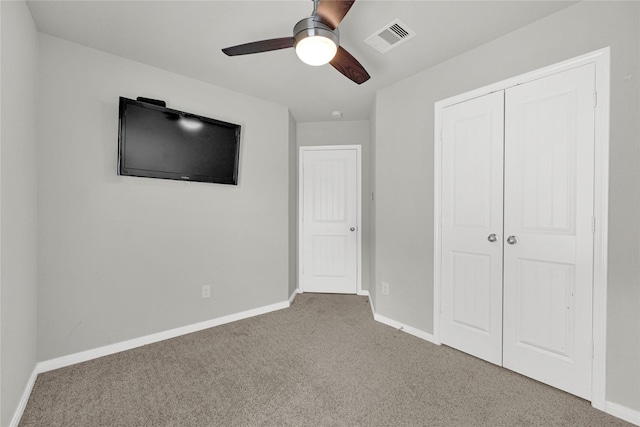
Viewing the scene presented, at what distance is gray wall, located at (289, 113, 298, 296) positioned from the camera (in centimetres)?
368

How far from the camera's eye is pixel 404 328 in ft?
8.87

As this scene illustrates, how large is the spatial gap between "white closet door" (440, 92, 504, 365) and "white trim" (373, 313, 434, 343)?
0.14 meters

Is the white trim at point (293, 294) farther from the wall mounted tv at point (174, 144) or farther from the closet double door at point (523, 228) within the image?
the closet double door at point (523, 228)

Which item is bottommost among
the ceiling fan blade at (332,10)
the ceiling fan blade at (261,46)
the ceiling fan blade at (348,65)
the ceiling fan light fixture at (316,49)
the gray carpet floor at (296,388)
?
the gray carpet floor at (296,388)

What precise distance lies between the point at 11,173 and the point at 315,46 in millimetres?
1805

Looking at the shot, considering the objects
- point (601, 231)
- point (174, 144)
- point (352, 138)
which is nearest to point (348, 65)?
point (174, 144)

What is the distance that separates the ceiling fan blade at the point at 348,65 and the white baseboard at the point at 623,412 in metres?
2.49

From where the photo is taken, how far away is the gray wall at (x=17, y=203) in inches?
54.7

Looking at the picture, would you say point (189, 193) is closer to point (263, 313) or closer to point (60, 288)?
point (60, 288)

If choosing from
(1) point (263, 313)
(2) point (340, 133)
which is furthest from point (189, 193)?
(2) point (340, 133)

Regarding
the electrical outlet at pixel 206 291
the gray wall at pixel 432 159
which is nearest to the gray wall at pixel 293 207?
the electrical outlet at pixel 206 291

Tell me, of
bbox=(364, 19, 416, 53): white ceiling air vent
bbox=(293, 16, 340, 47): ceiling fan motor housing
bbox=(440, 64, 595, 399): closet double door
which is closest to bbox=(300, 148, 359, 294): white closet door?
bbox=(440, 64, 595, 399): closet double door

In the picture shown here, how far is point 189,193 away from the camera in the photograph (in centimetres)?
268

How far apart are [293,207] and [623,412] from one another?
337 cm
